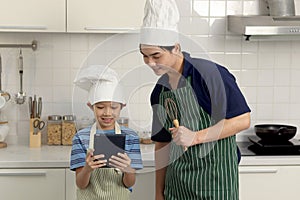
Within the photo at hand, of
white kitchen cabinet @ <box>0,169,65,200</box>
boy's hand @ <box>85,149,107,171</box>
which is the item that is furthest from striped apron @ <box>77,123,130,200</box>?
white kitchen cabinet @ <box>0,169,65,200</box>

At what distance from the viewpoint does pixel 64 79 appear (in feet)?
11.8

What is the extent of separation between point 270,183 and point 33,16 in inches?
54.2

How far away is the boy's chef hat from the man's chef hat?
193 millimetres

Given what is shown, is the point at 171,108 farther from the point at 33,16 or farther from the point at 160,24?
the point at 33,16

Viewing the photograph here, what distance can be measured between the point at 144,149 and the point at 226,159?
2.51 ft

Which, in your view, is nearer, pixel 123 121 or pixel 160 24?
pixel 160 24

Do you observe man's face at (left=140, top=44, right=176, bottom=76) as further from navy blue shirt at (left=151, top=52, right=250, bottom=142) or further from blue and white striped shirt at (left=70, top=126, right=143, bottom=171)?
blue and white striped shirt at (left=70, top=126, right=143, bottom=171)

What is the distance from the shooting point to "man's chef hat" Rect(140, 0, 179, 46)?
2379mm

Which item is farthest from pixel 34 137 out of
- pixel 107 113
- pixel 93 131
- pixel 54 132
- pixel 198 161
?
pixel 198 161

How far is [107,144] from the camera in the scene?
249 centimetres

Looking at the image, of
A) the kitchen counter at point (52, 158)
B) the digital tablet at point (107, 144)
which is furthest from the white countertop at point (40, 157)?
the digital tablet at point (107, 144)

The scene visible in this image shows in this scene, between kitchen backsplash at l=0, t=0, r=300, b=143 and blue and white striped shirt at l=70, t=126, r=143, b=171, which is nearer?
blue and white striped shirt at l=70, t=126, r=143, b=171

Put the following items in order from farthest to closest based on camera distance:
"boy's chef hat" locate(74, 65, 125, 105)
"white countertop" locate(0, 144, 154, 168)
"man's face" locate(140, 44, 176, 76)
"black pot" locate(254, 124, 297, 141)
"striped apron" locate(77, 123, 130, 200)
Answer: "black pot" locate(254, 124, 297, 141) < "white countertop" locate(0, 144, 154, 168) < "striped apron" locate(77, 123, 130, 200) < "boy's chef hat" locate(74, 65, 125, 105) < "man's face" locate(140, 44, 176, 76)

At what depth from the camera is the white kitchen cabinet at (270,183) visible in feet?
10.6
